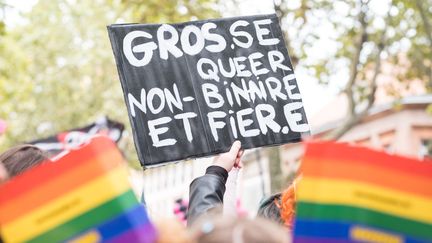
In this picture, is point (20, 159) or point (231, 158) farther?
point (231, 158)

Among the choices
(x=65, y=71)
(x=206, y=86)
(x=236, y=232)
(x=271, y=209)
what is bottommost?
(x=271, y=209)

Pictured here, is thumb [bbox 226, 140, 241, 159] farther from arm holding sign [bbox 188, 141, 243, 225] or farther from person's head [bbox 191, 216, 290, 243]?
person's head [bbox 191, 216, 290, 243]

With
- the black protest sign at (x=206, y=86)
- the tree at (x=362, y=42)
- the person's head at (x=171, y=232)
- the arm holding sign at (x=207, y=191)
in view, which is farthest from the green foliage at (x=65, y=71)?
the person's head at (x=171, y=232)

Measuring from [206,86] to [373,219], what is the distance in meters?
1.81

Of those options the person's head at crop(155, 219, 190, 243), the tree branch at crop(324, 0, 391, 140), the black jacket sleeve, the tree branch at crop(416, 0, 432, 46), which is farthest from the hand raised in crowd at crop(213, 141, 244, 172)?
the tree branch at crop(416, 0, 432, 46)

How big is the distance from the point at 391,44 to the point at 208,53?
9.21 m

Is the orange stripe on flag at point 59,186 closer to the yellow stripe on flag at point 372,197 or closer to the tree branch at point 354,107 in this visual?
the yellow stripe on flag at point 372,197

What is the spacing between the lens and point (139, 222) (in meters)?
2.20

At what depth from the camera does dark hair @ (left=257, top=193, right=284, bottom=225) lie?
12.2ft

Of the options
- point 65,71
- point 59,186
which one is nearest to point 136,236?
point 59,186

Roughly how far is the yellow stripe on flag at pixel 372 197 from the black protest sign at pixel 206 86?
157cm

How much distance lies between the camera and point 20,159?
3.32 m

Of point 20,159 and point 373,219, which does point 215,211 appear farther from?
point 20,159

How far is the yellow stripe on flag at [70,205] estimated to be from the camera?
2.18m
